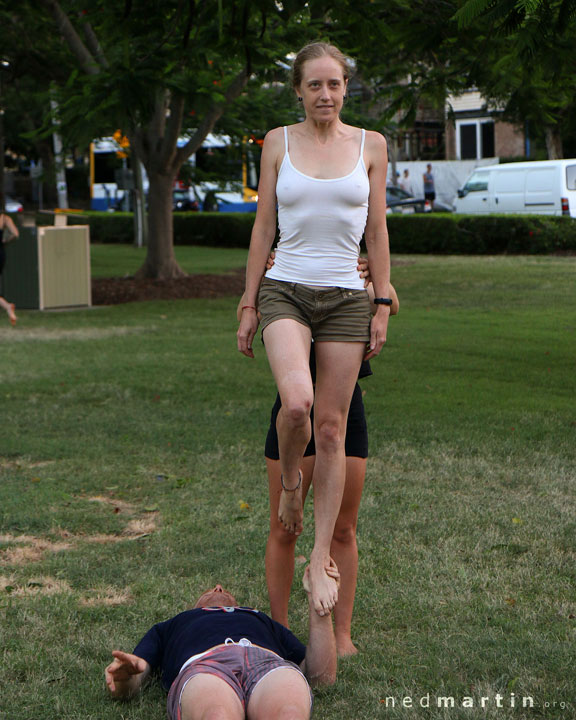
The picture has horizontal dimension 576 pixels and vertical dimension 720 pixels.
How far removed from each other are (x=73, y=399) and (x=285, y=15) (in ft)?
12.8

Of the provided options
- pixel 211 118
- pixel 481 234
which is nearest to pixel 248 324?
pixel 211 118

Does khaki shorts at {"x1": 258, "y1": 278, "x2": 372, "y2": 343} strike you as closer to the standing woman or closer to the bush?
the standing woman

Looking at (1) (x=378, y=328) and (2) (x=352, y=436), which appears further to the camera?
(2) (x=352, y=436)

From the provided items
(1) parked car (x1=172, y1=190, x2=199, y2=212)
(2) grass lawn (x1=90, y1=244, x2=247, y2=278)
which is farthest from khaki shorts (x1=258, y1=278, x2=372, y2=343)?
(1) parked car (x1=172, y1=190, x2=199, y2=212)

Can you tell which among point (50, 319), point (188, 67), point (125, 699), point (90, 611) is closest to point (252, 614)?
point (125, 699)

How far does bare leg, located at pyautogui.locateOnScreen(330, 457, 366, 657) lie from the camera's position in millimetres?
4043

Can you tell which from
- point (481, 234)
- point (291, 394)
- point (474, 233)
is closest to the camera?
point (291, 394)

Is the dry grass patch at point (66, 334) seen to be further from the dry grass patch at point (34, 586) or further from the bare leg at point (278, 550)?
the bare leg at point (278, 550)

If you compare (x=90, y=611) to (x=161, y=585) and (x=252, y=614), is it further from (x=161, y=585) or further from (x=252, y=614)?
(x=252, y=614)

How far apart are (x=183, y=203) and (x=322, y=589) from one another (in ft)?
128

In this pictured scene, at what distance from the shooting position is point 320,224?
3.72m

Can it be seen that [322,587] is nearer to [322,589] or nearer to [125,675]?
[322,589]

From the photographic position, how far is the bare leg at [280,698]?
311cm

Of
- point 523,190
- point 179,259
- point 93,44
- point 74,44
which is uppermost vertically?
point 93,44
